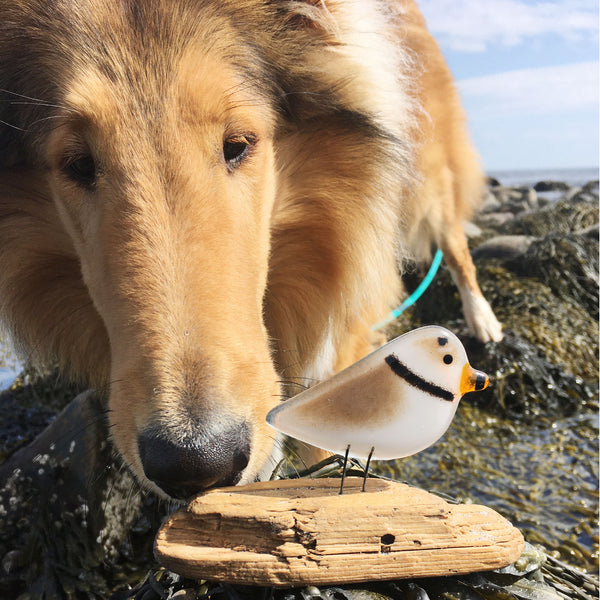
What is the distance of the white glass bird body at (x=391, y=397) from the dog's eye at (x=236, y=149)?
2.84 ft

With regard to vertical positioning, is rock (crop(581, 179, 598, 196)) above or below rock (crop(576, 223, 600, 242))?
below

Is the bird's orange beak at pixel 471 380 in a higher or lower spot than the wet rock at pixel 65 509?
higher

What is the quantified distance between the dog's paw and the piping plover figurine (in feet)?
10.9

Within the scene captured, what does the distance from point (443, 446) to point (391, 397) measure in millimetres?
2472

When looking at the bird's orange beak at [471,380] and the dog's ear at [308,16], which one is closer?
the bird's orange beak at [471,380]

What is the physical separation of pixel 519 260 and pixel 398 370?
4.89 meters

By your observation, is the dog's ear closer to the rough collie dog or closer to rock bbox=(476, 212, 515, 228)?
the rough collie dog

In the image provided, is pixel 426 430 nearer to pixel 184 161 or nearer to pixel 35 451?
pixel 184 161

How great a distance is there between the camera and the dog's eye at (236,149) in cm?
187

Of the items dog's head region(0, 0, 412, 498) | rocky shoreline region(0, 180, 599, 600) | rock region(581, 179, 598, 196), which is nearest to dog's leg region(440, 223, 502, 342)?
rocky shoreline region(0, 180, 599, 600)

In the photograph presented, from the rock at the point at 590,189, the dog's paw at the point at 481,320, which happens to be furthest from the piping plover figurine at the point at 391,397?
the rock at the point at 590,189

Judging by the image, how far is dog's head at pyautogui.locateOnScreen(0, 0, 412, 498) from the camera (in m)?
1.46

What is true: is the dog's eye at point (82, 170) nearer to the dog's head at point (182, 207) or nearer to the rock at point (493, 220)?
the dog's head at point (182, 207)

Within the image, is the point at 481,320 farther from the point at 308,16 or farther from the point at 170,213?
the point at 170,213
